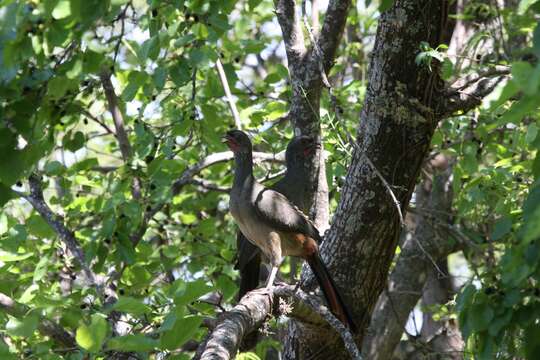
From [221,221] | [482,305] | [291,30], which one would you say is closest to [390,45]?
[291,30]

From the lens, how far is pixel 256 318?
389cm

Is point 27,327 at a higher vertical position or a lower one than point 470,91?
lower

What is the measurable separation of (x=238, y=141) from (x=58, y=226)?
132cm

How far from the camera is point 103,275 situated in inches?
203

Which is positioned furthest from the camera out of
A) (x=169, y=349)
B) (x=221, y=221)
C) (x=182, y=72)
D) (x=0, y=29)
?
(x=221, y=221)

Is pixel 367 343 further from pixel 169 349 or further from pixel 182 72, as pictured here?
pixel 169 349

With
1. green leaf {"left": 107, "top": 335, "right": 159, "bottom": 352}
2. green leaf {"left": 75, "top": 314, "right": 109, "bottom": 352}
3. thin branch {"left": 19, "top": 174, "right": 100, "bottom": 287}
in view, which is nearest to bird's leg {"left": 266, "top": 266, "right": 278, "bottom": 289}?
thin branch {"left": 19, "top": 174, "right": 100, "bottom": 287}

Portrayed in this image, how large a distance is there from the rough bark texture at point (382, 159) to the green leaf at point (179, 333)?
1.40 meters

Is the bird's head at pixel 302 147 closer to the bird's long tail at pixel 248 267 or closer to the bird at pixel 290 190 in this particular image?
the bird at pixel 290 190

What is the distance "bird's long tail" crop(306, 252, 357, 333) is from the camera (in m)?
4.29

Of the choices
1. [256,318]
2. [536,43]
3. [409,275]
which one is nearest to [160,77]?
[256,318]

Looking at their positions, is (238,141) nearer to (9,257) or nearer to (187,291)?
(9,257)

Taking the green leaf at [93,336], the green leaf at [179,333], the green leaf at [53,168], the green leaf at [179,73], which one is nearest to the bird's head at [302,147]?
the green leaf at [53,168]

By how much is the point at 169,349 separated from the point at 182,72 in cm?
143
